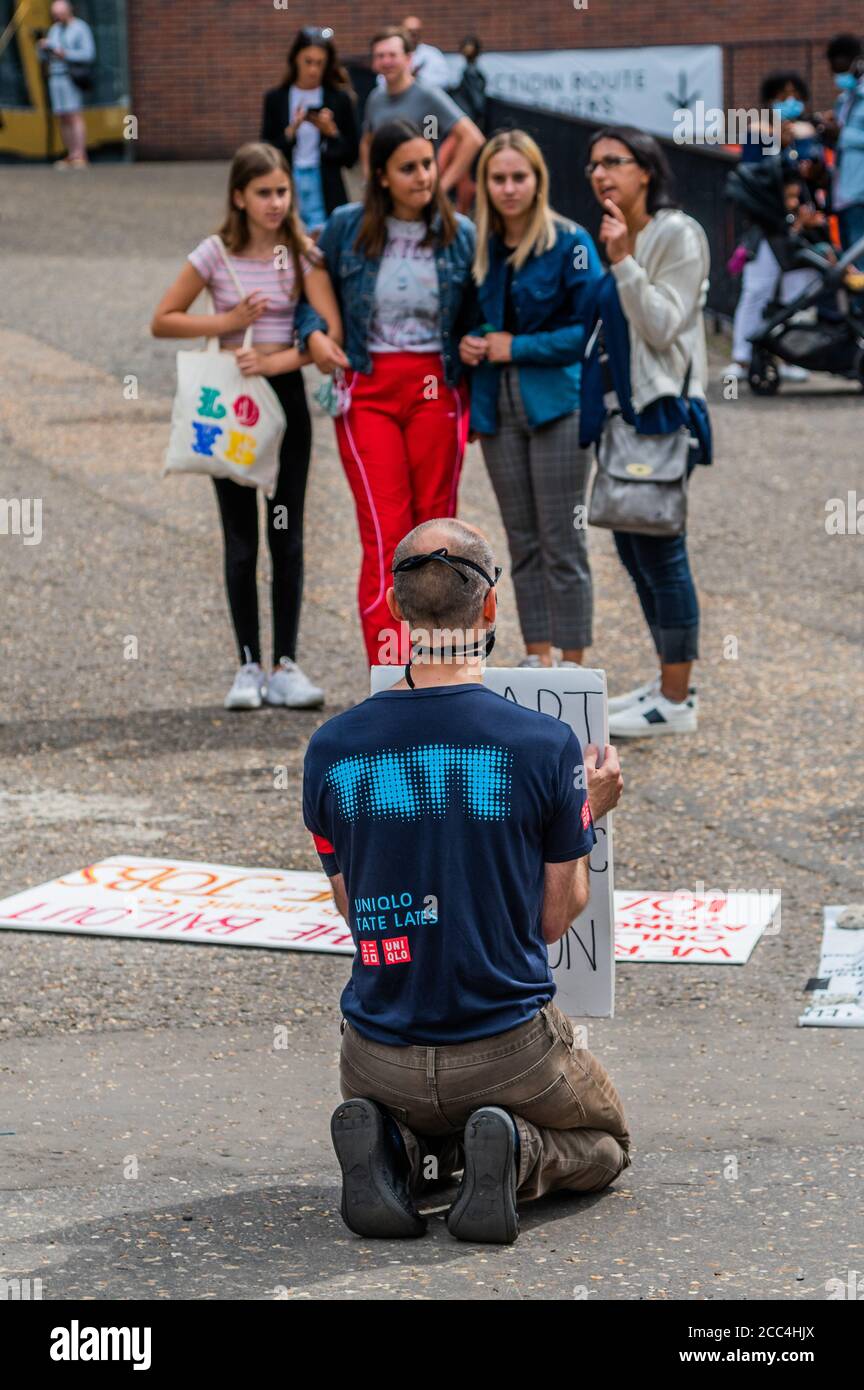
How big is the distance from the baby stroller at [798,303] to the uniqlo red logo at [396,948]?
11.4 metres

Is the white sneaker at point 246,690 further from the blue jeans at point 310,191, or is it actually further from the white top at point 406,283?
the blue jeans at point 310,191

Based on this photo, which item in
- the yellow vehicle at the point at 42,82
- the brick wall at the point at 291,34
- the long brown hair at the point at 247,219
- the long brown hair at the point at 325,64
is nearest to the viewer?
the long brown hair at the point at 247,219

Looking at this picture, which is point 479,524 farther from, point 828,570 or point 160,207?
point 160,207

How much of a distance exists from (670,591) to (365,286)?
156cm

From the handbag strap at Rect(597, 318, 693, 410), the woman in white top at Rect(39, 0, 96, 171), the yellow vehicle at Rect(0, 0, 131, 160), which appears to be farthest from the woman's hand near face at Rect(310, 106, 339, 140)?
the yellow vehicle at Rect(0, 0, 131, 160)

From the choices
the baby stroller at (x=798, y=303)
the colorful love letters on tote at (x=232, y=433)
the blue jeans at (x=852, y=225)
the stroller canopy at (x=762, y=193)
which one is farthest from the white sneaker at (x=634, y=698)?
the blue jeans at (x=852, y=225)

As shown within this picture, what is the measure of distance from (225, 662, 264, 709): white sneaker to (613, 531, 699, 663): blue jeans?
1578mm

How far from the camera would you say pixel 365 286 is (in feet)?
25.8

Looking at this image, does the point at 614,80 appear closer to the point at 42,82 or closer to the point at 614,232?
the point at 42,82

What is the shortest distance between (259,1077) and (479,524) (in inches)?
271

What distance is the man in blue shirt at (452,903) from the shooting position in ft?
13.5

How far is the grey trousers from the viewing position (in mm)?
8117

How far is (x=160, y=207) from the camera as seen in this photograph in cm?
2325

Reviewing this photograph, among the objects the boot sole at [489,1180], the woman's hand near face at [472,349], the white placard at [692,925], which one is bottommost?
the white placard at [692,925]
